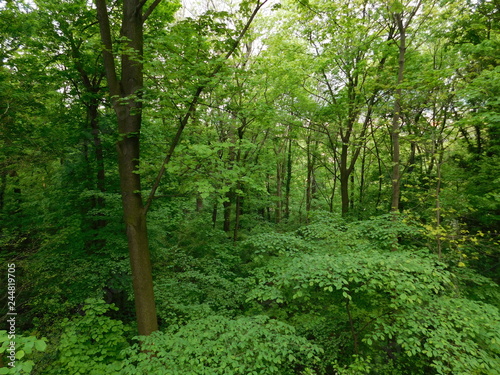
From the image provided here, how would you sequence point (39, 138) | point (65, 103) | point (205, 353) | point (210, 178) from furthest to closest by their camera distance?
point (65, 103) → point (39, 138) → point (210, 178) → point (205, 353)

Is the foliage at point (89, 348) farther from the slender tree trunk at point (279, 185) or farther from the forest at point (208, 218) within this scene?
the slender tree trunk at point (279, 185)

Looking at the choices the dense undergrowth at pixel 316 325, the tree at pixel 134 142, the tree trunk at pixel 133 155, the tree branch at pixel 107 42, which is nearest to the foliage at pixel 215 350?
the dense undergrowth at pixel 316 325

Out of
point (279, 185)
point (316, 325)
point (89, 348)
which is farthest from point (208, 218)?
point (279, 185)

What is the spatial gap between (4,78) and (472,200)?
1534cm

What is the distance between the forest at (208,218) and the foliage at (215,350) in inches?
1.7

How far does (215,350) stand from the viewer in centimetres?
407

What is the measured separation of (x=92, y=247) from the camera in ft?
28.2

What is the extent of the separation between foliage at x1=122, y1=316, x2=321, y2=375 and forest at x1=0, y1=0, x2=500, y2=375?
44 millimetres

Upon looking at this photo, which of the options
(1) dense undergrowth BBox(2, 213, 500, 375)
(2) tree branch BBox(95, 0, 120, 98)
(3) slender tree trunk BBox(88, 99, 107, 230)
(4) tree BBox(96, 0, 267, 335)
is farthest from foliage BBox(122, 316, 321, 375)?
(3) slender tree trunk BBox(88, 99, 107, 230)

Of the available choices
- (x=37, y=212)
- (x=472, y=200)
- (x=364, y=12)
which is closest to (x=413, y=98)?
(x=472, y=200)

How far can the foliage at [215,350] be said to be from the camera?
12.5 feet

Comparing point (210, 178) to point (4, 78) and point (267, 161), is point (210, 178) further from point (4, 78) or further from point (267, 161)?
point (267, 161)

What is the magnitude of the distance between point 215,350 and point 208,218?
298 inches

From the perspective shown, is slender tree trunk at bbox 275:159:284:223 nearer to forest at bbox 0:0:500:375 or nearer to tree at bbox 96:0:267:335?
forest at bbox 0:0:500:375
